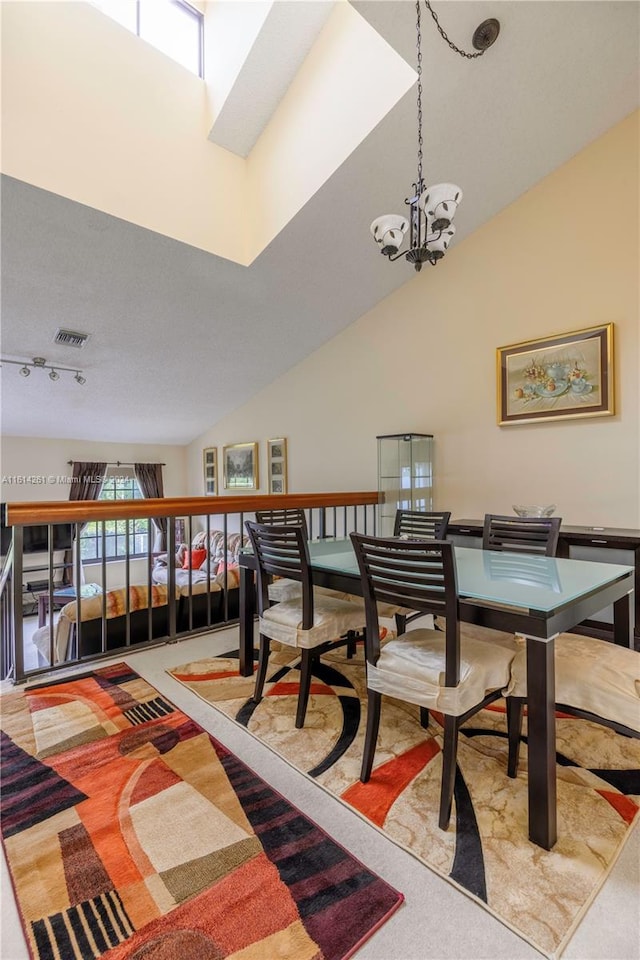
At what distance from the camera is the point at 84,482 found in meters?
7.46

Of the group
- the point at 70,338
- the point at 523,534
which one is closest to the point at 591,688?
the point at 523,534

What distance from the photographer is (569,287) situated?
3471mm

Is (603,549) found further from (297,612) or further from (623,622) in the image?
(297,612)

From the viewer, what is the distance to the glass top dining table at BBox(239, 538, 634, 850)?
1.35 meters

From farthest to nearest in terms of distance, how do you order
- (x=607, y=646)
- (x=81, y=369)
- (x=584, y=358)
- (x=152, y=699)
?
(x=81, y=369) < (x=584, y=358) < (x=152, y=699) < (x=607, y=646)

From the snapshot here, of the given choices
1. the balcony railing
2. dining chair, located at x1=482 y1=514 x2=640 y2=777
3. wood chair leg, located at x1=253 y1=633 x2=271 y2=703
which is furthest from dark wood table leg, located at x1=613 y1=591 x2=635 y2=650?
the balcony railing

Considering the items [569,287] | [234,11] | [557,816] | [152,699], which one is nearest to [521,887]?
[557,816]

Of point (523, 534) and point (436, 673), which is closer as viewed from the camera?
point (436, 673)

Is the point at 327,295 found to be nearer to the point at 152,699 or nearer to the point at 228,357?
the point at 228,357

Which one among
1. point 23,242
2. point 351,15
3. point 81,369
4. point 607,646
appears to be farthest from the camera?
point 81,369

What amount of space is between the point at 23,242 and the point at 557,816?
4.42 metres

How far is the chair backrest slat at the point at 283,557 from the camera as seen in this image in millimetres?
1968

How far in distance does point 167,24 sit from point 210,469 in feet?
17.9

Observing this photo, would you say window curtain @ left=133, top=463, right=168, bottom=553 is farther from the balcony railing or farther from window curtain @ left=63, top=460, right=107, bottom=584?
the balcony railing
